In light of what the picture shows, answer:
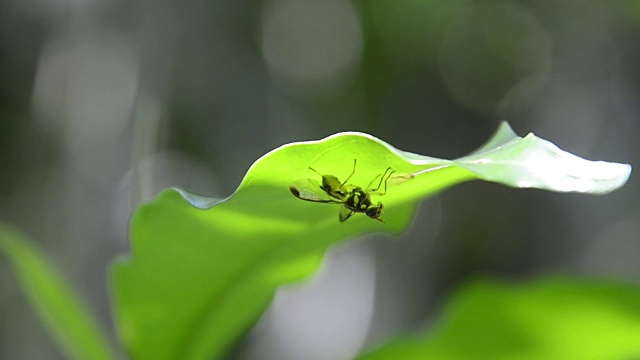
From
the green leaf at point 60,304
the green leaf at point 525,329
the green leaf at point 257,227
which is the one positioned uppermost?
the green leaf at point 525,329

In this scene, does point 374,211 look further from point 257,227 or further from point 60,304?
point 60,304

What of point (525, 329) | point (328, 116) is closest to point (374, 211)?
point (525, 329)

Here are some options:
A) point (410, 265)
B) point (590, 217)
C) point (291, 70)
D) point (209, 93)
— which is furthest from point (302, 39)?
point (590, 217)

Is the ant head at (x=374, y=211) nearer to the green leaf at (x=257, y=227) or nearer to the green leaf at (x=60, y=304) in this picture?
the green leaf at (x=257, y=227)

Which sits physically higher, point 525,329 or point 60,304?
point 525,329

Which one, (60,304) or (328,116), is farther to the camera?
(328,116)

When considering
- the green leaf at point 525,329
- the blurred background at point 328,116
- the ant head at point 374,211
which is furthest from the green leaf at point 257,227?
the blurred background at point 328,116

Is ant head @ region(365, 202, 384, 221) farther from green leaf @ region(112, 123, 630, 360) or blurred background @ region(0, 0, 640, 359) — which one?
blurred background @ region(0, 0, 640, 359)
